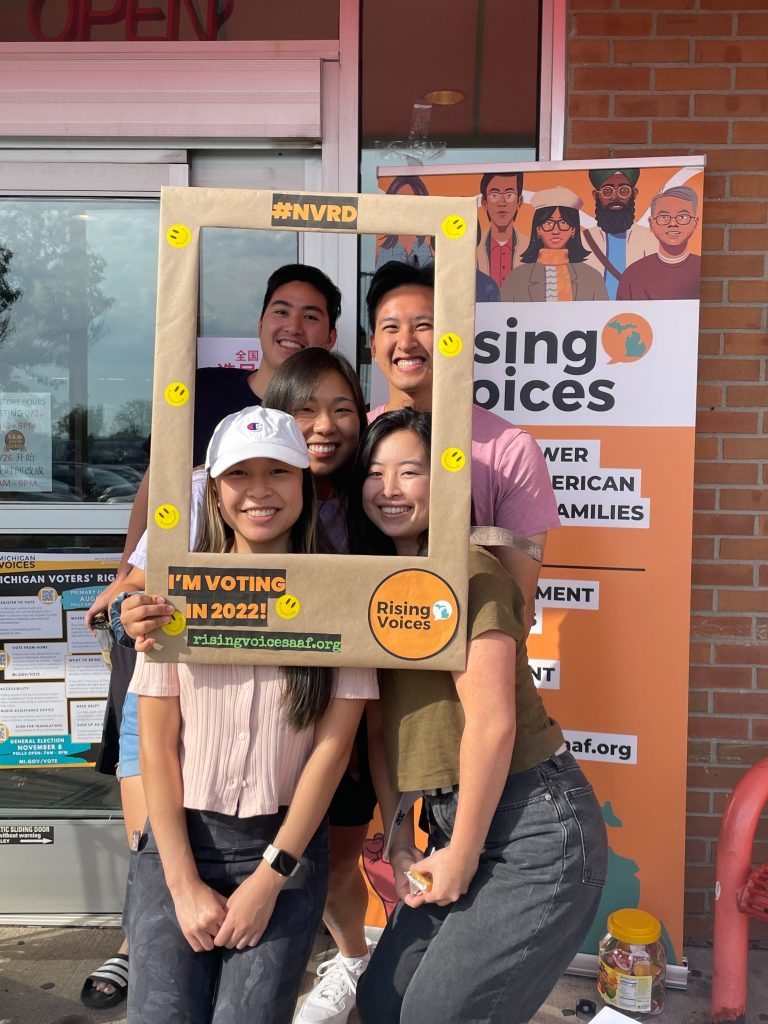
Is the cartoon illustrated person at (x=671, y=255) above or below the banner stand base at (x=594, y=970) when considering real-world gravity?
above

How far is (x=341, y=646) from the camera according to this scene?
155 centimetres

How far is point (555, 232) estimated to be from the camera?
2811mm

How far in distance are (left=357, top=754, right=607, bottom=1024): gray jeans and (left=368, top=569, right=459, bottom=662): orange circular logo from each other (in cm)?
36

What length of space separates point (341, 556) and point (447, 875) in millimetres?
620

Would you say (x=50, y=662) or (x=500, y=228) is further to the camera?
(x=50, y=662)

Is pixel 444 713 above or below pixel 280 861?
above

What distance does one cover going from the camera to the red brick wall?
2922mm

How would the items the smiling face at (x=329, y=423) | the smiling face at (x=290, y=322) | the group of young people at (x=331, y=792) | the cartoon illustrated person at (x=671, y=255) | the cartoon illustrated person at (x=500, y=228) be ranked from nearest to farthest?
1. the group of young people at (x=331, y=792)
2. the smiling face at (x=329, y=423)
3. the smiling face at (x=290, y=322)
4. the cartoon illustrated person at (x=671, y=255)
5. the cartoon illustrated person at (x=500, y=228)

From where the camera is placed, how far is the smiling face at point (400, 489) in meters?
1.70

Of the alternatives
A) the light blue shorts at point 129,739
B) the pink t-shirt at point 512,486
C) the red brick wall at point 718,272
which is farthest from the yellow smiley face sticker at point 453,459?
A: the red brick wall at point 718,272

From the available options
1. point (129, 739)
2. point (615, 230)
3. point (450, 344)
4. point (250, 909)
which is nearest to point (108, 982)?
point (129, 739)

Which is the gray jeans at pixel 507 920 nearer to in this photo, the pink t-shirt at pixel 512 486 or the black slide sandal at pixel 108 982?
the pink t-shirt at pixel 512 486

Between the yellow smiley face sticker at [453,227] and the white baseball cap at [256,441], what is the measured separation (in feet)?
1.45

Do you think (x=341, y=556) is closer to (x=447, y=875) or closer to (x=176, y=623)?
(x=176, y=623)
